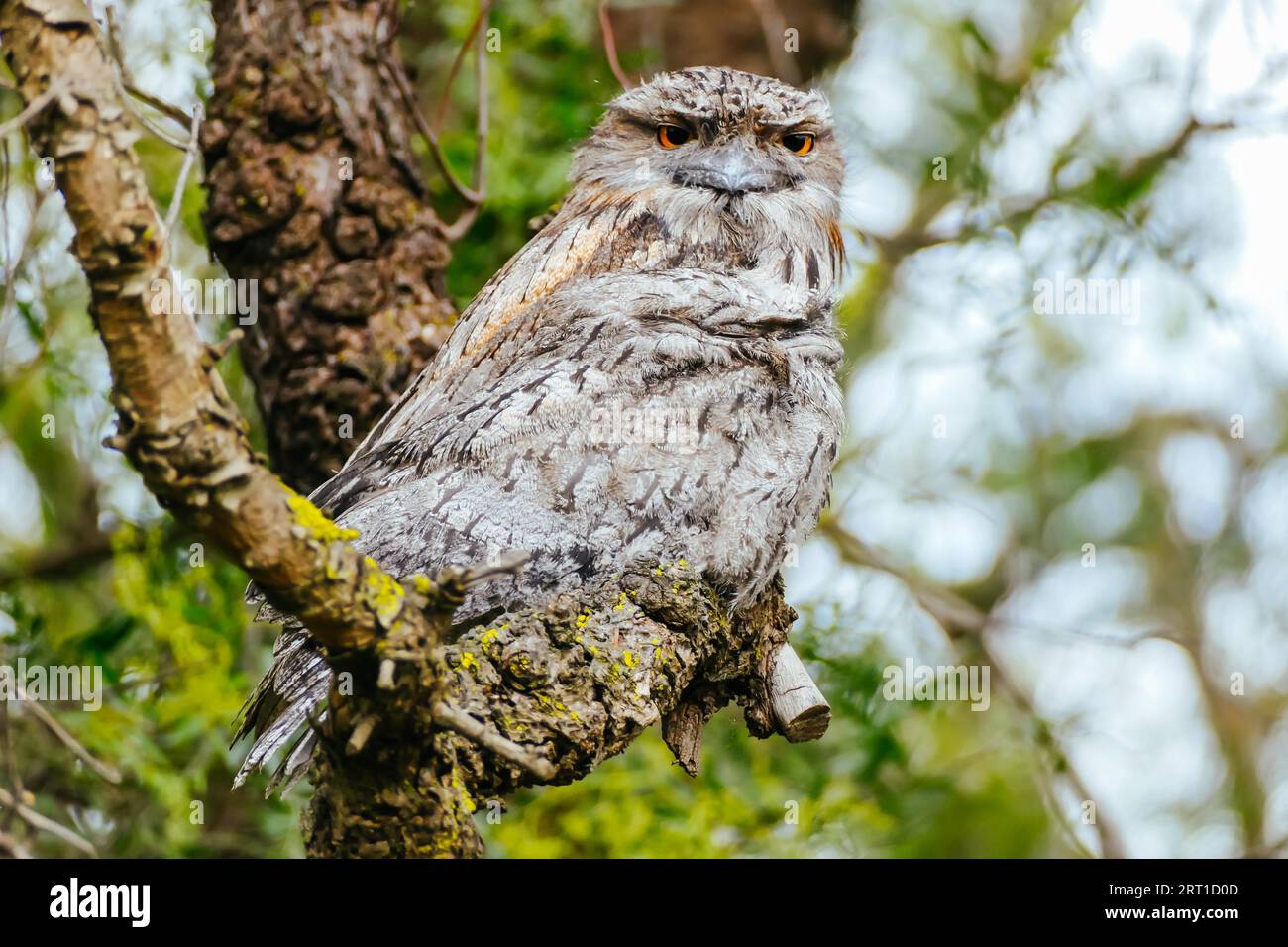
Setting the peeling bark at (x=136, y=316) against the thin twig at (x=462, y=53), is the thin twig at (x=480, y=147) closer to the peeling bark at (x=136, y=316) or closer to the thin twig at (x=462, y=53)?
the thin twig at (x=462, y=53)

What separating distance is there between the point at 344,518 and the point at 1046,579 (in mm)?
4970

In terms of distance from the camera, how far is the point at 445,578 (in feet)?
6.34

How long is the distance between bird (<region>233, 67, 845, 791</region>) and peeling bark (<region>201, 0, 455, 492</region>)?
55 cm

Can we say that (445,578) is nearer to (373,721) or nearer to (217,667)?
(373,721)

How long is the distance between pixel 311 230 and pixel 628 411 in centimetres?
155

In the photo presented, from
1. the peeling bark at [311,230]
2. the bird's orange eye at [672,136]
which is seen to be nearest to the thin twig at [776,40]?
the bird's orange eye at [672,136]

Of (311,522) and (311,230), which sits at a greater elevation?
(311,230)

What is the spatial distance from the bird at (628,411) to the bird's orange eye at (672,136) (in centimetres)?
4

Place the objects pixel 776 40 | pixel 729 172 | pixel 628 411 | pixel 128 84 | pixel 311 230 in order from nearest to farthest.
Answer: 1. pixel 628 411
2. pixel 729 172
3. pixel 128 84
4. pixel 311 230
5. pixel 776 40

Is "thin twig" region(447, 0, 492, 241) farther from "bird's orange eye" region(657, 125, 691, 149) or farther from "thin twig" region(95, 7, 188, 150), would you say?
"thin twig" region(95, 7, 188, 150)

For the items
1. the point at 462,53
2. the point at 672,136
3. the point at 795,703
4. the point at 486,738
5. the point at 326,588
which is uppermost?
the point at 462,53

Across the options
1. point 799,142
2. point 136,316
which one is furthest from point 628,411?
point 136,316

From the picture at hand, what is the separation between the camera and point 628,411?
3.04m

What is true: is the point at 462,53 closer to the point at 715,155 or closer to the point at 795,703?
the point at 715,155
